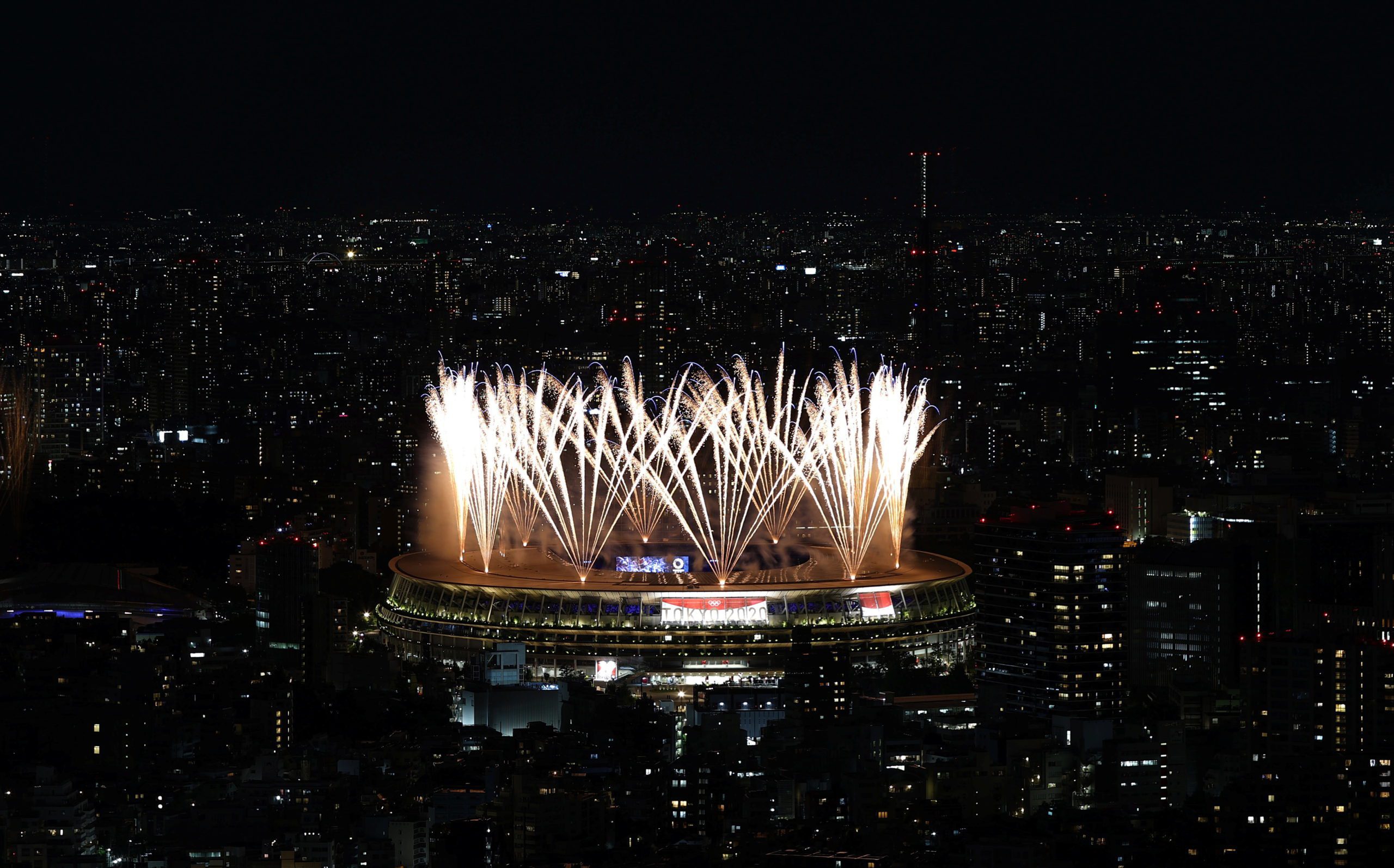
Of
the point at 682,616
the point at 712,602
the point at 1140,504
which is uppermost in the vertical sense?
the point at 1140,504

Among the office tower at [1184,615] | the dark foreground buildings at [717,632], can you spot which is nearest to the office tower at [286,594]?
the dark foreground buildings at [717,632]

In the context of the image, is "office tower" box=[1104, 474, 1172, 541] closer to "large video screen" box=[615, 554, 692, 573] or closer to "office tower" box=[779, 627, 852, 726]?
"large video screen" box=[615, 554, 692, 573]

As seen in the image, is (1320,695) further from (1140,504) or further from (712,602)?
(1140,504)

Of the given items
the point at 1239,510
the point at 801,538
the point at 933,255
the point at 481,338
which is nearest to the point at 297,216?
the point at 481,338

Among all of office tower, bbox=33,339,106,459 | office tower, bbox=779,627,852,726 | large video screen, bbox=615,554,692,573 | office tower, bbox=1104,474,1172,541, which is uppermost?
office tower, bbox=33,339,106,459

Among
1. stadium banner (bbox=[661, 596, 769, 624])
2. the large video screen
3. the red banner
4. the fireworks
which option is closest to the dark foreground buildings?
stadium banner (bbox=[661, 596, 769, 624])

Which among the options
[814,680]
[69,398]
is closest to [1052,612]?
[814,680]
